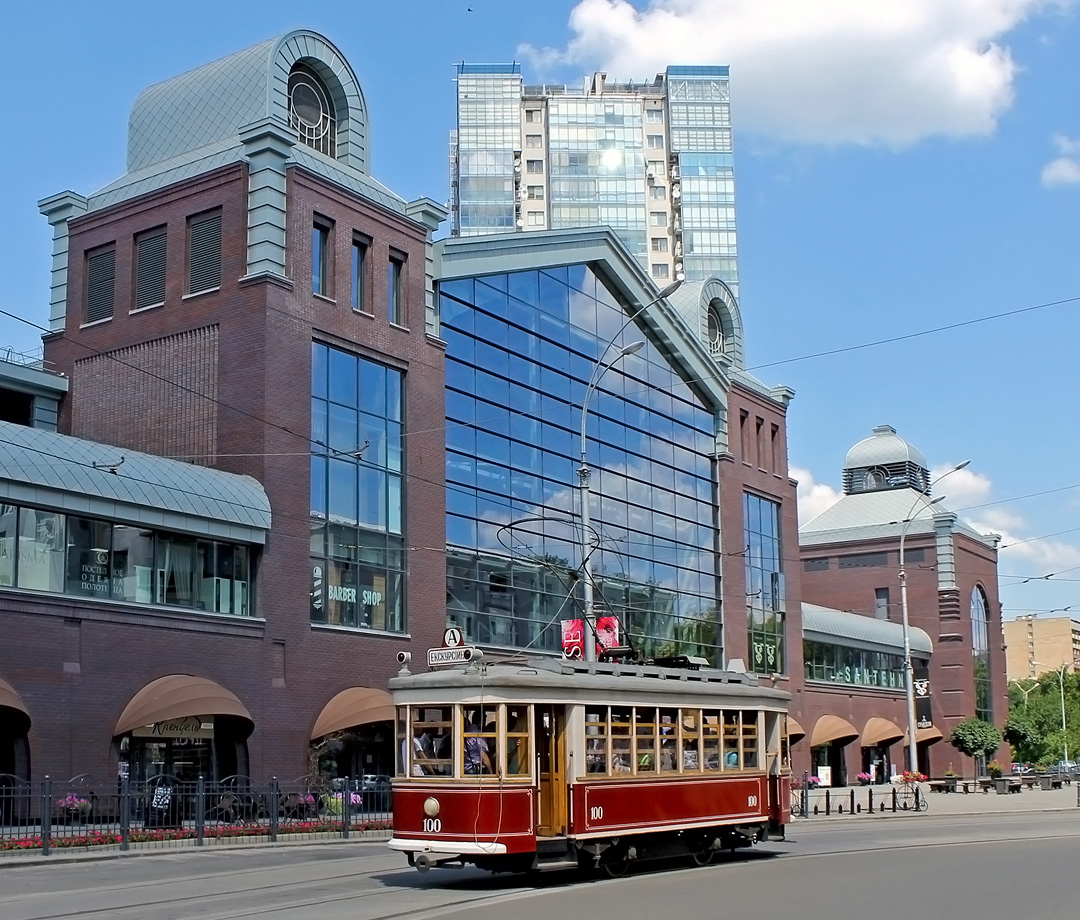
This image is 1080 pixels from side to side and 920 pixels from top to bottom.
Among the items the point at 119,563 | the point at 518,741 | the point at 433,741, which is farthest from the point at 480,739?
the point at 119,563

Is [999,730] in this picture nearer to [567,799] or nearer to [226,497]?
[226,497]

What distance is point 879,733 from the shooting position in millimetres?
68438

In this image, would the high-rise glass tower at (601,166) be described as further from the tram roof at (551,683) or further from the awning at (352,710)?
the tram roof at (551,683)

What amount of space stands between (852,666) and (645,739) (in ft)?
170

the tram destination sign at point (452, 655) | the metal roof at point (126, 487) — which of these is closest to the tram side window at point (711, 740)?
the tram destination sign at point (452, 655)

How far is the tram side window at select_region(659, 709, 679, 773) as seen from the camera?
20.9m

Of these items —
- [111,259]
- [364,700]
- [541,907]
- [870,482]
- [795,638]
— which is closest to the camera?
[541,907]

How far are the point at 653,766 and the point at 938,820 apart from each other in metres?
23.7

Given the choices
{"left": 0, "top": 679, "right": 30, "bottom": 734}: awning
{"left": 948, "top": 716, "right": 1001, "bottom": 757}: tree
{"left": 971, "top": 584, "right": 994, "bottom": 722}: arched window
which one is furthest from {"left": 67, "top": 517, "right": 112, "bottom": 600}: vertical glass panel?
{"left": 971, "top": 584, "right": 994, "bottom": 722}: arched window

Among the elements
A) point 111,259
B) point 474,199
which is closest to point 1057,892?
point 111,259

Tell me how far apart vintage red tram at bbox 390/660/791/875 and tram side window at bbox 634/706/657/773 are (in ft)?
0.07

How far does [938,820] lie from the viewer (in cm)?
4128

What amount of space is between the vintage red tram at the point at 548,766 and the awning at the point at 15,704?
11.7 meters

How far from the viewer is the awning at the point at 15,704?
2738 centimetres
